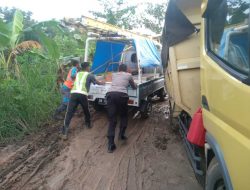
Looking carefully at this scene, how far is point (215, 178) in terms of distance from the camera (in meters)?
3.12

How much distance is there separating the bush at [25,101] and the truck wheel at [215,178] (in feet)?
20.2

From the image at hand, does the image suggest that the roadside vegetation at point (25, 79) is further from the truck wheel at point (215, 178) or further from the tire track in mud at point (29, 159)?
the truck wheel at point (215, 178)

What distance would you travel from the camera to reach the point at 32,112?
898 centimetres

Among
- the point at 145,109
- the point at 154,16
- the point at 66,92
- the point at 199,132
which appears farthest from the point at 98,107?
the point at 154,16

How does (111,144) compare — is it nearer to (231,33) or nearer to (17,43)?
(17,43)

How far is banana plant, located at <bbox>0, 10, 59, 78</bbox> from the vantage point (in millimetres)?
9734

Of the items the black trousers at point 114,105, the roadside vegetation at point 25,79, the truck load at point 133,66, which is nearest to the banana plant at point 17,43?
the roadside vegetation at point 25,79

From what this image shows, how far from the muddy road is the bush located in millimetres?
493

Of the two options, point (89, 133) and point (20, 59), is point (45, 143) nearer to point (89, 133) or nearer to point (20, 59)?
point (89, 133)

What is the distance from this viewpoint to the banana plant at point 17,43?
9734 millimetres

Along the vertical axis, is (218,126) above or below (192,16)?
below

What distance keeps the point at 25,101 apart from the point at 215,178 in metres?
6.63

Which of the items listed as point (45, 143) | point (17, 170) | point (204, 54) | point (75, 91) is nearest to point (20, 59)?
point (75, 91)

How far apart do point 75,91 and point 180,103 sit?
11.4 feet
